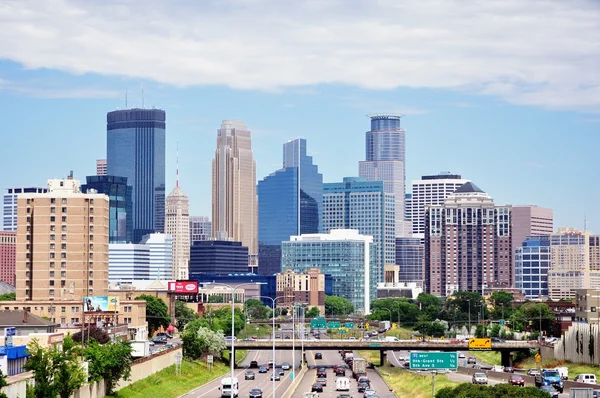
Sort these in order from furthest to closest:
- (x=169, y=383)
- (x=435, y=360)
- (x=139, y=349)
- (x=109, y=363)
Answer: (x=139, y=349) → (x=169, y=383) → (x=435, y=360) → (x=109, y=363)

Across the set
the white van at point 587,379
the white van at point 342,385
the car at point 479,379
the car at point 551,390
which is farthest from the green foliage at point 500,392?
the white van at point 342,385

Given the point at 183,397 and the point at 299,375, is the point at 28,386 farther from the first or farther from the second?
the point at 299,375

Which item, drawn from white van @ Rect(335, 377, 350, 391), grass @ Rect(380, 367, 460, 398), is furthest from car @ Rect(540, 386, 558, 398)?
white van @ Rect(335, 377, 350, 391)

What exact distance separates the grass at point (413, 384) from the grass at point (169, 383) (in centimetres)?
2451

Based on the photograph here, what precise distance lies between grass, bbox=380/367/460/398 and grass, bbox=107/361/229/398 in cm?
2451

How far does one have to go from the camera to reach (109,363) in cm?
13688

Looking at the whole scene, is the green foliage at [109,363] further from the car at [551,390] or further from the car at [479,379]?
the car at [551,390]

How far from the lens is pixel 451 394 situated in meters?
123

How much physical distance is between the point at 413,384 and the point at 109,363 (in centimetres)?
4396

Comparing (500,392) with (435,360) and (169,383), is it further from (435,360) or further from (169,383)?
(169,383)

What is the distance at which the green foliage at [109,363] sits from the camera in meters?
134

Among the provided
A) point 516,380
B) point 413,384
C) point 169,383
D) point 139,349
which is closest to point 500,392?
point 516,380

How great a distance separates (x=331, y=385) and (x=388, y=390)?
1080 cm

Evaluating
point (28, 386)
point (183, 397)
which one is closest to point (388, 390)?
point (183, 397)
